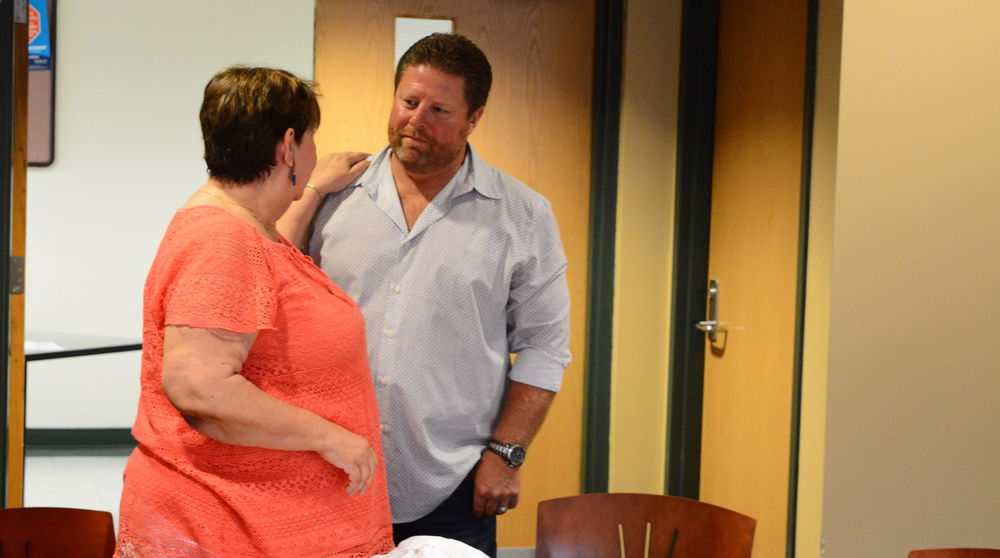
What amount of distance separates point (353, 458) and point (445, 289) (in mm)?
599

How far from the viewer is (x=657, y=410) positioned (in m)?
3.62

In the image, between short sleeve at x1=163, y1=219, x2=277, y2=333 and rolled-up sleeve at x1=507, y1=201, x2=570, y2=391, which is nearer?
short sleeve at x1=163, y1=219, x2=277, y2=333

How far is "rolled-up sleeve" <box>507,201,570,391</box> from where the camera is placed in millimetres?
2068

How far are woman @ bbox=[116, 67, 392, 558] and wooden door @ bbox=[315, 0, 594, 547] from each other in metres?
1.99

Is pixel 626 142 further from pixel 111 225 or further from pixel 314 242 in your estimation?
pixel 111 225

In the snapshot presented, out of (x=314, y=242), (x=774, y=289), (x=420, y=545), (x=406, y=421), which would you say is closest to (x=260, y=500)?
(x=420, y=545)

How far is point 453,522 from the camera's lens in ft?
6.70

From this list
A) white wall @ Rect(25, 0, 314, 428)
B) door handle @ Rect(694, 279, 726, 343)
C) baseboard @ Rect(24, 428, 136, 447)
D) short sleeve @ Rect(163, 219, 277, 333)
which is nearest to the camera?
short sleeve @ Rect(163, 219, 277, 333)

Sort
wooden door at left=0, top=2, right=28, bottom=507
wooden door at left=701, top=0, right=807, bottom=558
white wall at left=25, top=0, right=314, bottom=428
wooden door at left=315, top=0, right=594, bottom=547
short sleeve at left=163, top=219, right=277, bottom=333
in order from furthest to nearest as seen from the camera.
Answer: white wall at left=25, top=0, right=314, bottom=428 < wooden door at left=315, top=0, right=594, bottom=547 < wooden door at left=0, top=2, right=28, bottom=507 < wooden door at left=701, top=0, right=807, bottom=558 < short sleeve at left=163, top=219, right=277, bottom=333

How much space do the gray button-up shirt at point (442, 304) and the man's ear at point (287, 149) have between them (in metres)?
0.52

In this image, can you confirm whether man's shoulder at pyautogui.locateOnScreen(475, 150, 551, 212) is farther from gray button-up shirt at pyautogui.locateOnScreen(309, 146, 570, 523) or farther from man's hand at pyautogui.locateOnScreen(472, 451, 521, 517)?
man's hand at pyautogui.locateOnScreen(472, 451, 521, 517)

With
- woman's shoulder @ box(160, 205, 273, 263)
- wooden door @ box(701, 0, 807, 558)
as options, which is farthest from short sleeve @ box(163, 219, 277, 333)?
wooden door @ box(701, 0, 807, 558)

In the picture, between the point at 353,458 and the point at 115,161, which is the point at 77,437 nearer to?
the point at 115,161

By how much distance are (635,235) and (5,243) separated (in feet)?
6.40
